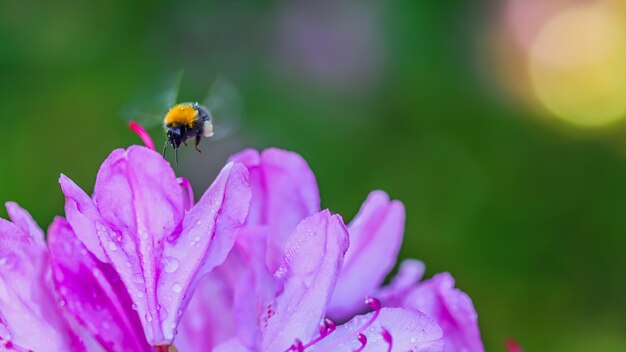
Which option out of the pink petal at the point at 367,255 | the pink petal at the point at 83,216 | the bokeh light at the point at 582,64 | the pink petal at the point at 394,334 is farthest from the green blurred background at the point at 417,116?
the pink petal at the point at 83,216

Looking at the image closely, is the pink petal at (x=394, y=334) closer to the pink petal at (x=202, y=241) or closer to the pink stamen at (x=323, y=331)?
the pink stamen at (x=323, y=331)

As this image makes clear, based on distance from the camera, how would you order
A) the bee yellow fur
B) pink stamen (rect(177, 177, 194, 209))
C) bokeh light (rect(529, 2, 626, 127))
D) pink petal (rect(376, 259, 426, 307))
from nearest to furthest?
pink stamen (rect(177, 177, 194, 209)), pink petal (rect(376, 259, 426, 307)), the bee yellow fur, bokeh light (rect(529, 2, 626, 127))

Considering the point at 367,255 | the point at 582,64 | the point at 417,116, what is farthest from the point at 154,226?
the point at 582,64

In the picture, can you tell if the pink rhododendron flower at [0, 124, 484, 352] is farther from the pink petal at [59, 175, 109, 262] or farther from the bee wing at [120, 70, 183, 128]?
the bee wing at [120, 70, 183, 128]

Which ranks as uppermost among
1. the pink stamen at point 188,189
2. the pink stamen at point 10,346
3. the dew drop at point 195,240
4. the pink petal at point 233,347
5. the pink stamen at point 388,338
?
the pink stamen at point 188,189

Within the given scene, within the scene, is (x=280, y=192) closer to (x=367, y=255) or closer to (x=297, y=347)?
(x=367, y=255)

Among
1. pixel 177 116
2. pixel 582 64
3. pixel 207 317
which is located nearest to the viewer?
pixel 207 317

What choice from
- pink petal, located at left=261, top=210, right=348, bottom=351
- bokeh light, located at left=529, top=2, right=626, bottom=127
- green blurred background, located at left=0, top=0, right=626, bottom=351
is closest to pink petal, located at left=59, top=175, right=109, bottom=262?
pink petal, located at left=261, top=210, right=348, bottom=351
